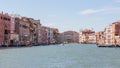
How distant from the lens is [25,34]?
13788cm

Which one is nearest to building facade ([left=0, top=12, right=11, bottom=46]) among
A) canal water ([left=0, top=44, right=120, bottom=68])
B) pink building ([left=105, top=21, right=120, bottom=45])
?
canal water ([left=0, top=44, right=120, bottom=68])

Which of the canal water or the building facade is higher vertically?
the building facade

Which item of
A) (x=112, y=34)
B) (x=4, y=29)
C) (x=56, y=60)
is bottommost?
(x=56, y=60)

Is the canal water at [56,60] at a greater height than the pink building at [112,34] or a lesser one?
Answer: lesser

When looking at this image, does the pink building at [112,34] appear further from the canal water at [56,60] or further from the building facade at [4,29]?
the canal water at [56,60]

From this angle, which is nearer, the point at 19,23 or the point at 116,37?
the point at 19,23

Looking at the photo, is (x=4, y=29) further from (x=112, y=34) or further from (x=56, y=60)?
(x=56, y=60)

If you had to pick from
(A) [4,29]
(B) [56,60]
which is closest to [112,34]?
(A) [4,29]

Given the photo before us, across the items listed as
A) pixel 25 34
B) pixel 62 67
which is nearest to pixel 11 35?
pixel 25 34

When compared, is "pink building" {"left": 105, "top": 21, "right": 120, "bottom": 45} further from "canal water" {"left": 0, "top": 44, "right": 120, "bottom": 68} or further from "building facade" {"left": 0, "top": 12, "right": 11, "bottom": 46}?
"canal water" {"left": 0, "top": 44, "right": 120, "bottom": 68}

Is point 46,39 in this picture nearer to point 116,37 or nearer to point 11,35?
point 116,37

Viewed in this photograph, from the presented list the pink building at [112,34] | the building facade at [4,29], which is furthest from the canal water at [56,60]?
the pink building at [112,34]

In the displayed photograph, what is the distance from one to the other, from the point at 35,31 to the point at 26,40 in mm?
25434

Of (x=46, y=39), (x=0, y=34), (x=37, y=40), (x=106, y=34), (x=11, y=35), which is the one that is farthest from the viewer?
(x=46, y=39)
